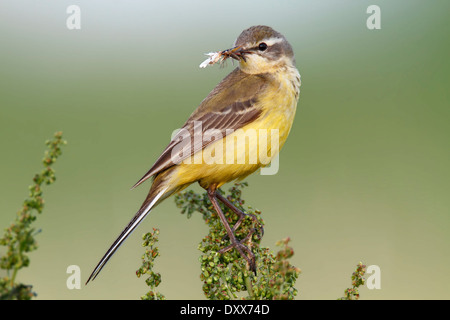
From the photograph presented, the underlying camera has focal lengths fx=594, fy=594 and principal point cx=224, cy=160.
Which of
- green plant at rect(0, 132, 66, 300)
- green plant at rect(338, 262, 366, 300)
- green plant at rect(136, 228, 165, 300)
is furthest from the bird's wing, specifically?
green plant at rect(0, 132, 66, 300)

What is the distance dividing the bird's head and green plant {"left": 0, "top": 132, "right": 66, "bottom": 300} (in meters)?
2.75

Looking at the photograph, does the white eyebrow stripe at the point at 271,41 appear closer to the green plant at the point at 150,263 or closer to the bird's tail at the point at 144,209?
the bird's tail at the point at 144,209

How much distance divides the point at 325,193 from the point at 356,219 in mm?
736

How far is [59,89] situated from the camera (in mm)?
12219

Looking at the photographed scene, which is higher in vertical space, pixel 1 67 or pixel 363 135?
pixel 1 67

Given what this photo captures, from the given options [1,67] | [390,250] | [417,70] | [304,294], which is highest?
[1,67]

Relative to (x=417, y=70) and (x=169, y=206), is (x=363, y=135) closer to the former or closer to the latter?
(x=417, y=70)

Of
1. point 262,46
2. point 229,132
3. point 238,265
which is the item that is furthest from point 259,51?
point 238,265

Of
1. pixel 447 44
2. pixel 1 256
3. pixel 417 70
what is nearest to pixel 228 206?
pixel 1 256

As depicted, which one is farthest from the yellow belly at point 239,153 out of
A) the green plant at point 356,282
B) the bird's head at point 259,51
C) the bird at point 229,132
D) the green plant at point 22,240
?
the green plant at point 22,240

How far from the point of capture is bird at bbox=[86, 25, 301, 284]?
4.42 meters

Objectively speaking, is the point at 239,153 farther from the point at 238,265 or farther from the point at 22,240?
the point at 22,240

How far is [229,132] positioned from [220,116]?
16 cm

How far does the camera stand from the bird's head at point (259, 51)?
191 inches
